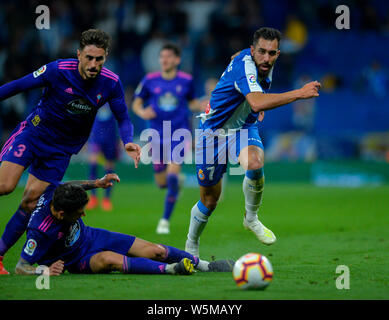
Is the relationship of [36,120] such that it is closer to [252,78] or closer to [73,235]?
[73,235]

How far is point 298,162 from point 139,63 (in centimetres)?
528

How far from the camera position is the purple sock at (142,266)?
611 cm

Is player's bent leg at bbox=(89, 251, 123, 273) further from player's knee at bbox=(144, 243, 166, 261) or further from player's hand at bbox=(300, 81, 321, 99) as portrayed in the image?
player's hand at bbox=(300, 81, 321, 99)

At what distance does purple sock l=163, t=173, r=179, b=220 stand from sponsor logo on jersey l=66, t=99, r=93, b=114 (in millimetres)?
3474

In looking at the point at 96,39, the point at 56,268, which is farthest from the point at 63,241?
the point at 96,39

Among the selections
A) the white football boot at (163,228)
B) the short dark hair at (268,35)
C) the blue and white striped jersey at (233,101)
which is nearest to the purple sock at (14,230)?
the blue and white striped jersey at (233,101)

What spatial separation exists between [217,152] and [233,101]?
56 centimetres

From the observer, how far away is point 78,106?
7.00 meters

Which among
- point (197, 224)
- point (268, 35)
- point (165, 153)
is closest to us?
point (268, 35)

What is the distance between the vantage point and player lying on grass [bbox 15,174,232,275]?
585 centimetres

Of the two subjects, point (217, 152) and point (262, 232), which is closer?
point (262, 232)

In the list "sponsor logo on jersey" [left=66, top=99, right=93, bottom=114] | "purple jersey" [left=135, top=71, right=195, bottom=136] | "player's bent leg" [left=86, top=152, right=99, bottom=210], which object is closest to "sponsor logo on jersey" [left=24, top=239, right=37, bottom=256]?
"sponsor logo on jersey" [left=66, top=99, right=93, bottom=114]

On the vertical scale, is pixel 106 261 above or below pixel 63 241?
below

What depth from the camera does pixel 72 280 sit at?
5.84 meters
